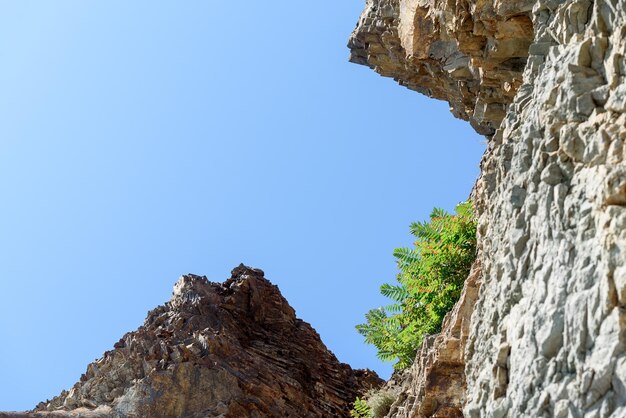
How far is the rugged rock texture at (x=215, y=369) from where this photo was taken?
19.3m

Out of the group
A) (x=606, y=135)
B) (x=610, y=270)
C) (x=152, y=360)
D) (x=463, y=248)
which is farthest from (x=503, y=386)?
(x=152, y=360)

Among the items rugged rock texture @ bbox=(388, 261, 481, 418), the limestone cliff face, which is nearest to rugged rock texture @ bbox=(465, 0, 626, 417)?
the limestone cliff face

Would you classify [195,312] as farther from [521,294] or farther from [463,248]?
[521,294]

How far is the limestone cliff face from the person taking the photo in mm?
9375

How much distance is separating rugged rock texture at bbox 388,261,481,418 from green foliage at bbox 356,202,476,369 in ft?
7.73

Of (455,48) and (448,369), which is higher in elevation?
(455,48)

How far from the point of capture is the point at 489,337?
12.2m

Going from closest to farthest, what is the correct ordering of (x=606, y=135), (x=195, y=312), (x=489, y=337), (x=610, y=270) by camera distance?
(x=610, y=270)
(x=606, y=135)
(x=489, y=337)
(x=195, y=312)

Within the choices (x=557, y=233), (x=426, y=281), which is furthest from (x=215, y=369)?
(x=557, y=233)

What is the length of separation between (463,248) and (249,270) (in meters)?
8.80

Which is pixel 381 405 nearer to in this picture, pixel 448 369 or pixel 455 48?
pixel 448 369

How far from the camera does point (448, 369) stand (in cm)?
1495

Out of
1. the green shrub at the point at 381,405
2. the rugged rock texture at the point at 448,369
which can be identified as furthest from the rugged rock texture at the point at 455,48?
the green shrub at the point at 381,405

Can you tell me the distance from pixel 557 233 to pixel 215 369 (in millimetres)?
10593
